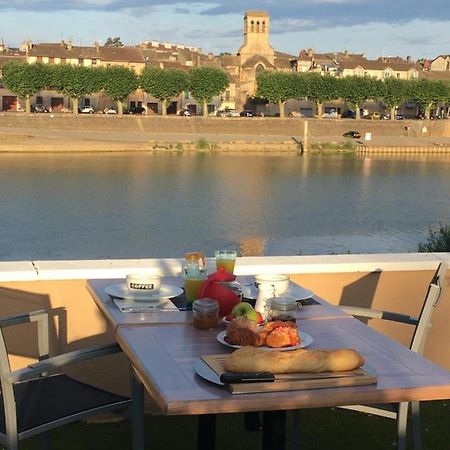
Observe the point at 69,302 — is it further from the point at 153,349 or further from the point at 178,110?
the point at 178,110

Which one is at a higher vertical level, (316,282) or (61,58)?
(61,58)

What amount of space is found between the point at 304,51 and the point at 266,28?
7.52m

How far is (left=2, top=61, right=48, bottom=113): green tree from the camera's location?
51.9 m

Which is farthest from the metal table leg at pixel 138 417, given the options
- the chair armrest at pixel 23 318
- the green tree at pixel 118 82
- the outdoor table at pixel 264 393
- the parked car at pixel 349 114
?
the parked car at pixel 349 114

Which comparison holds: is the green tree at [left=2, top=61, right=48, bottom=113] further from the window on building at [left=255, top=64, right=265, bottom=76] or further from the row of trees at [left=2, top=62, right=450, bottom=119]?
the window on building at [left=255, top=64, right=265, bottom=76]

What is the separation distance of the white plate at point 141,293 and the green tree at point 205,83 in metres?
53.9

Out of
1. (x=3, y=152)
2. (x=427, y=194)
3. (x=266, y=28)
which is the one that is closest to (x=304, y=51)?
(x=266, y=28)

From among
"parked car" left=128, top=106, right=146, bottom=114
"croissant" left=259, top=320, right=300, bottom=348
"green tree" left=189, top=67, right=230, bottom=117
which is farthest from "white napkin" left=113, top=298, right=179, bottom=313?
"parked car" left=128, top=106, right=146, bottom=114

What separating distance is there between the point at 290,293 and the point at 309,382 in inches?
36.7

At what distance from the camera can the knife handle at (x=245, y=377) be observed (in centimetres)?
175

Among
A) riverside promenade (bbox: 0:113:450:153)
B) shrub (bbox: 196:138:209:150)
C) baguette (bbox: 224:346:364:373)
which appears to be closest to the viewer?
baguette (bbox: 224:346:364:373)

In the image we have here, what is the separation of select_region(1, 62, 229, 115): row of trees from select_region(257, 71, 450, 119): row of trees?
12.4 ft

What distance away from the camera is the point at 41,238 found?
1898cm

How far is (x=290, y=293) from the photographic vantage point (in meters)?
2.71
